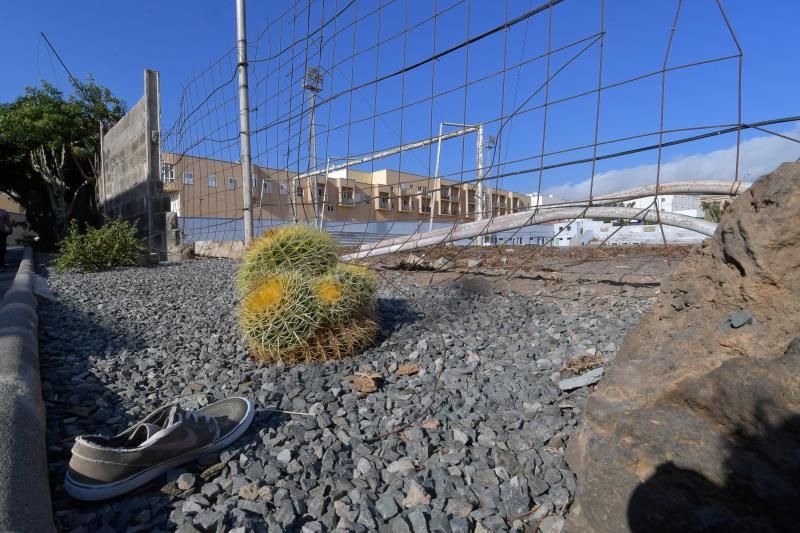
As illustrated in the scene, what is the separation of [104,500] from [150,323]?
2.23 metres

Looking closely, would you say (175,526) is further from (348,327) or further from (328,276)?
(328,276)

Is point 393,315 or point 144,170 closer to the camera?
point 393,315

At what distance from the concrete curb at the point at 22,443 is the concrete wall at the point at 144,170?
650cm

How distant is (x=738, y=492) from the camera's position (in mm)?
1029

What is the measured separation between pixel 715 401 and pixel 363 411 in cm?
127

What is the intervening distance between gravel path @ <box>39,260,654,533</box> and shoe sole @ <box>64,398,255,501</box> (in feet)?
0.11

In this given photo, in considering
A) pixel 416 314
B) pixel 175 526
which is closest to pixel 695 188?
pixel 416 314

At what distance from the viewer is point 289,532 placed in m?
1.30

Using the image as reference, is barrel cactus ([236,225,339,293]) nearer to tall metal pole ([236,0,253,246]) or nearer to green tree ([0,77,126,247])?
tall metal pole ([236,0,253,246])

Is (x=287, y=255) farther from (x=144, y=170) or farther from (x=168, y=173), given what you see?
(x=168, y=173)

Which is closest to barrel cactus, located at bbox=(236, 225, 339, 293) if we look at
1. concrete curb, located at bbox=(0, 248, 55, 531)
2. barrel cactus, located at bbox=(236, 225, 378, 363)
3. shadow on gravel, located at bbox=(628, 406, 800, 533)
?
barrel cactus, located at bbox=(236, 225, 378, 363)

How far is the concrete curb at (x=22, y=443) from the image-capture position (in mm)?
1103

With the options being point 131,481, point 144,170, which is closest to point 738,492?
point 131,481

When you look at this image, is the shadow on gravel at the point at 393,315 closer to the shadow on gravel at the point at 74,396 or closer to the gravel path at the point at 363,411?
the gravel path at the point at 363,411
